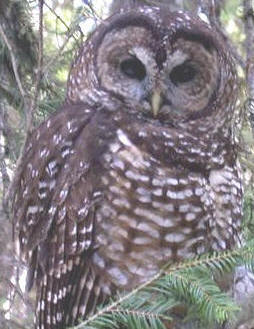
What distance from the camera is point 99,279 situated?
323 centimetres

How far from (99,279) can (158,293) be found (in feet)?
1.88

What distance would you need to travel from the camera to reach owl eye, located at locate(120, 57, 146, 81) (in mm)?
3467

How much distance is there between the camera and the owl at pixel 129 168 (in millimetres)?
3217

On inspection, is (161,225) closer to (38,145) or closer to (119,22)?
(38,145)

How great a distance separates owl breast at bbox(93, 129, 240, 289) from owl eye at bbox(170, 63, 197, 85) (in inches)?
17.3

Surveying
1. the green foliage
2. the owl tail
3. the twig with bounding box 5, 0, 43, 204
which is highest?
the twig with bounding box 5, 0, 43, 204

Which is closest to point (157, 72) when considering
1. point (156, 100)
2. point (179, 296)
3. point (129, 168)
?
point (156, 100)

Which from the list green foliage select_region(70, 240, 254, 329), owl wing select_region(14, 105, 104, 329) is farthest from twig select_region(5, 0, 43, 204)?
green foliage select_region(70, 240, 254, 329)

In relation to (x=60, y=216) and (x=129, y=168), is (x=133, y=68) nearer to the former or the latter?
(x=129, y=168)

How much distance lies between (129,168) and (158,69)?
0.47 metres

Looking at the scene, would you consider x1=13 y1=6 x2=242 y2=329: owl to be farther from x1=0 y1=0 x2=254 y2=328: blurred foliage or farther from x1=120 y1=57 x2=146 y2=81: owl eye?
x1=0 y1=0 x2=254 y2=328: blurred foliage

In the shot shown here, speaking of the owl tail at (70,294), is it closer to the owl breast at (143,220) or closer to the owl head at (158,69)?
the owl breast at (143,220)

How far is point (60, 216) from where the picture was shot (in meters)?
3.30

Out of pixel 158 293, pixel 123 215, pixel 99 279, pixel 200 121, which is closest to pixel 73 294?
pixel 99 279
